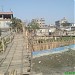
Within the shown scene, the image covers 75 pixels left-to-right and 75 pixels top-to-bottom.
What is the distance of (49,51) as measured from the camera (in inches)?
842

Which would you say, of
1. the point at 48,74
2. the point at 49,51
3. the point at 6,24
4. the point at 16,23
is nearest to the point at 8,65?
the point at 48,74

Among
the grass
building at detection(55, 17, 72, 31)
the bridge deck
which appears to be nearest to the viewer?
the bridge deck

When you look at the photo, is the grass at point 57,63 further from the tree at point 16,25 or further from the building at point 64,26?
the building at point 64,26

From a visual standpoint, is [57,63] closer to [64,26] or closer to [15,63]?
[15,63]

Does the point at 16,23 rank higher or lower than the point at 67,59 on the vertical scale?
higher

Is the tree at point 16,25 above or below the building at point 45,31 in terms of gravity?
above

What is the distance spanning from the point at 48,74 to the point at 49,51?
28.8 feet

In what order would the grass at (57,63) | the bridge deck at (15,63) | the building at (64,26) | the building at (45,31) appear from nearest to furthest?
the bridge deck at (15,63)
the grass at (57,63)
the building at (45,31)
the building at (64,26)

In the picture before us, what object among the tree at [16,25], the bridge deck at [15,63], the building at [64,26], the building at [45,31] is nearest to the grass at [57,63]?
the bridge deck at [15,63]

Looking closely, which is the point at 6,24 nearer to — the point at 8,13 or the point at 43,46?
the point at 8,13

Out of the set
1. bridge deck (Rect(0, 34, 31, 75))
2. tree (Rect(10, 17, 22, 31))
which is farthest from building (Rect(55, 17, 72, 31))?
bridge deck (Rect(0, 34, 31, 75))

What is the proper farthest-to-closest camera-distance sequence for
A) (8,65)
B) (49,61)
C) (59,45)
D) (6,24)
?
(6,24) < (59,45) < (49,61) < (8,65)

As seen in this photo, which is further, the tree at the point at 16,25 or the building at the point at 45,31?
the tree at the point at 16,25

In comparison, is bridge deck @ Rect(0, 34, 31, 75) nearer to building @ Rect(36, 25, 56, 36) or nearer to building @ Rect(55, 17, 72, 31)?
building @ Rect(36, 25, 56, 36)
